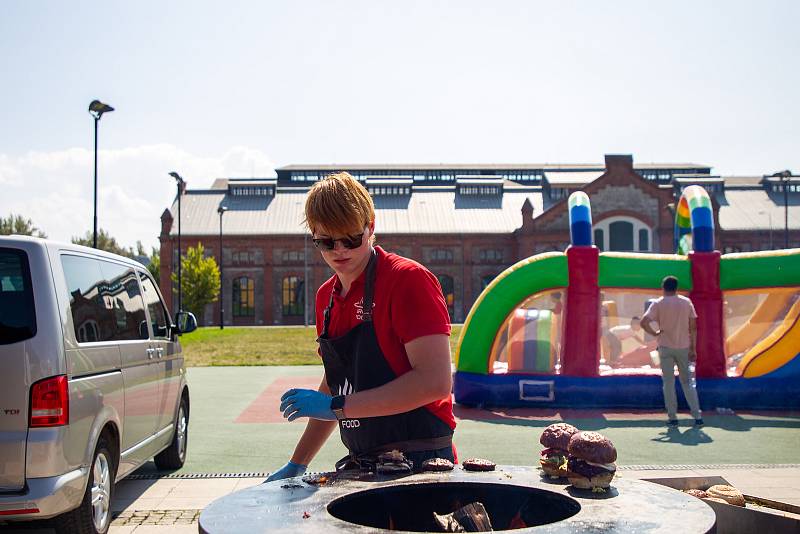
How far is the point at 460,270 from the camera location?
63312 mm

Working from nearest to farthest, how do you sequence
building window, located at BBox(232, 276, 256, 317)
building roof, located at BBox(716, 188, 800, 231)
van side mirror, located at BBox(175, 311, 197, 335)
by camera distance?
van side mirror, located at BBox(175, 311, 197, 335) → building roof, located at BBox(716, 188, 800, 231) → building window, located at BBox(232, 276, 256, 317)

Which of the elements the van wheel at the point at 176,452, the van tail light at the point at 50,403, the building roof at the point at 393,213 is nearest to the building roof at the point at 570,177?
the building roof at the point at 393,213

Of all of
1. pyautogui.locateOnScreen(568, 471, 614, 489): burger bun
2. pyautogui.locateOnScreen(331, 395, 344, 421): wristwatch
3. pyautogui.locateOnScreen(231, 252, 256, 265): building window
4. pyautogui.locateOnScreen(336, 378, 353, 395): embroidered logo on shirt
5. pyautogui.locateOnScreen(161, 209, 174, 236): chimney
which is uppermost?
pyautogui.locateOnScreen(161, 209, 174, 236): chimney

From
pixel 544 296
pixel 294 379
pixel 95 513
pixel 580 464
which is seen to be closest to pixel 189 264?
pixel 294 379

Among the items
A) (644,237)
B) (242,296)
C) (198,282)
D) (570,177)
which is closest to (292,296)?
(242,296)

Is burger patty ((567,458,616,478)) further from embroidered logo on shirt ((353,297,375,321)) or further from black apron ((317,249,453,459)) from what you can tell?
embroidered logo on shirt ((353,297,375,321))

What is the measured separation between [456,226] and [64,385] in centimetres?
5942

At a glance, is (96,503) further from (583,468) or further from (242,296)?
(242,296)

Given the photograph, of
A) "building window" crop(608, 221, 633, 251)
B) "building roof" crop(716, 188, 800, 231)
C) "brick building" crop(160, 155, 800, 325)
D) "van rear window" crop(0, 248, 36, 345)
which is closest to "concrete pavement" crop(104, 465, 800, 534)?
"van rear window" crop(0, 248, 36, 345)

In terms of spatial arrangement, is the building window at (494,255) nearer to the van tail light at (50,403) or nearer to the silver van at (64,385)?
the silver van at (64,385)

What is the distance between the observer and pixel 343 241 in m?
3.01

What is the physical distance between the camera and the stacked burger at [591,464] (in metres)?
2.92

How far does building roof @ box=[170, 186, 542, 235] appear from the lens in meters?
63.6

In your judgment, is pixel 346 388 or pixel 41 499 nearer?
pixel 346 388
